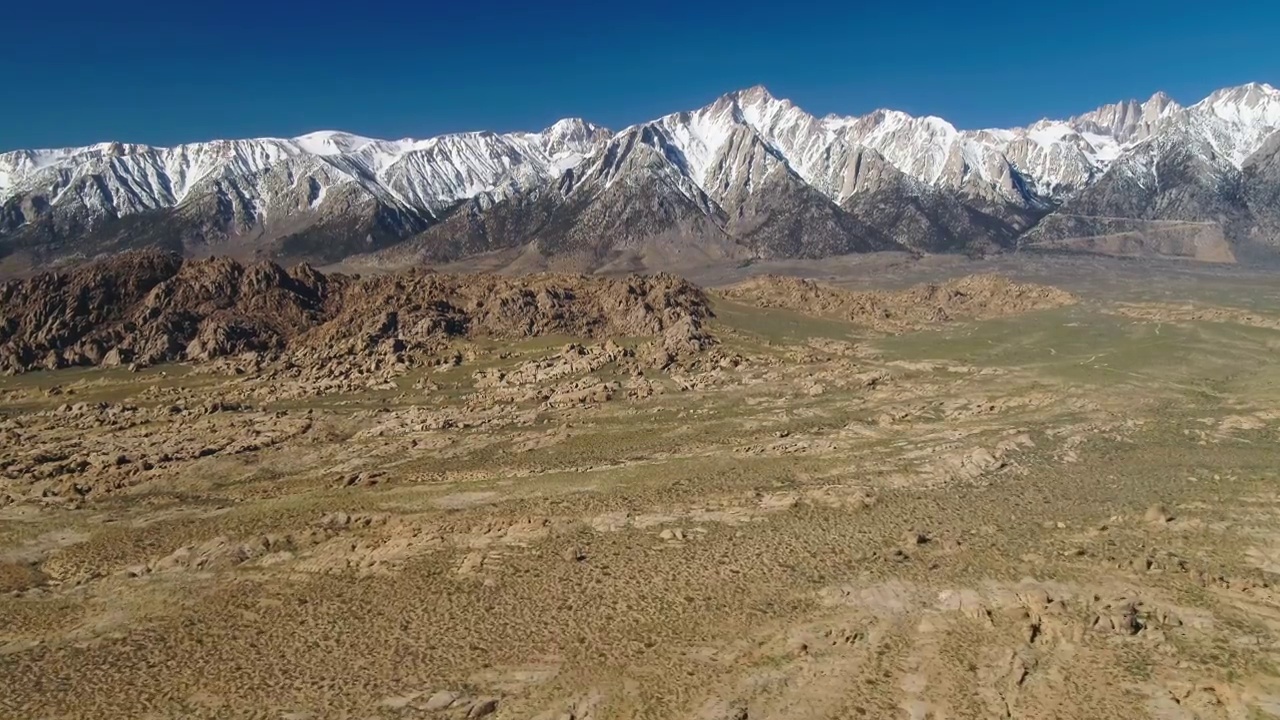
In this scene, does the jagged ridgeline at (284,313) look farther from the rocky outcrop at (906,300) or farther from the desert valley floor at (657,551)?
the rocky outcrop at (906,300)

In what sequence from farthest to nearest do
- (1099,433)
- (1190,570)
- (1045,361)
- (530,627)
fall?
(1045,361), (1099,433), (1190,570), (530,627)

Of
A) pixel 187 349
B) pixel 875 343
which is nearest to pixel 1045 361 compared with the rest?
pixel 875 343

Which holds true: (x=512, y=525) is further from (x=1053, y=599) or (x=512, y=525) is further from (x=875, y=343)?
(x=875, y=343)

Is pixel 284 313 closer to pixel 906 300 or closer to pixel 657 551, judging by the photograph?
pixel 657 551

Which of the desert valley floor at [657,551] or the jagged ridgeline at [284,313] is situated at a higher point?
the jagged ridgeline at [284,313]

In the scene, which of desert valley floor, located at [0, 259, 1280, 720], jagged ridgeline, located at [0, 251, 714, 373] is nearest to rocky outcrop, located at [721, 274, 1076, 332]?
jagged ridgeline, located at [0, 251, 714, 373]

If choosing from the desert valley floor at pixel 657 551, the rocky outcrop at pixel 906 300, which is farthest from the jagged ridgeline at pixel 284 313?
the rocky outcrop at pixel 906 300
